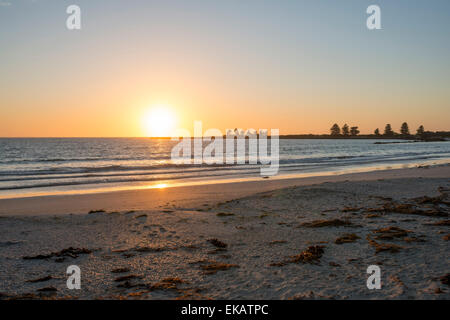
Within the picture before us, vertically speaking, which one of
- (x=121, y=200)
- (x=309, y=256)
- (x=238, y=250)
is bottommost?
(x=121, y=200)

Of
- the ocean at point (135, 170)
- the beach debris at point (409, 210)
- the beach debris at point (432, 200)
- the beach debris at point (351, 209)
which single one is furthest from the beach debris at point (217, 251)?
the ocean at point (135, 170)

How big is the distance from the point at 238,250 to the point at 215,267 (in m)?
1.28

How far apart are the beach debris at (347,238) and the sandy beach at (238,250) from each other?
26 mm

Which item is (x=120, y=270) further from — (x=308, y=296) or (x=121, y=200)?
(x=121, y=200)

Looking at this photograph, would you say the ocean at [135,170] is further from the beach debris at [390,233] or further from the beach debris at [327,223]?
the beach debris at [390,233]

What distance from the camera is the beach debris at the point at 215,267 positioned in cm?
637

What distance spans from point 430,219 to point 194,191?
11840 millimetres

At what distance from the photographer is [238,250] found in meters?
7.71

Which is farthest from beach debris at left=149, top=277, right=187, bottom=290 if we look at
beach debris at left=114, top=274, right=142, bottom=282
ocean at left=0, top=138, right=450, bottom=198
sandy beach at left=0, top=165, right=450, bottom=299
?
ocean at left=0, top=138, right=450, bottom=198

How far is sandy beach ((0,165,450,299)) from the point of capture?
5539 millimetres

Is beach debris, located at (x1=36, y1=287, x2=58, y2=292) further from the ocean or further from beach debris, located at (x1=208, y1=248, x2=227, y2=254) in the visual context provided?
the ocean

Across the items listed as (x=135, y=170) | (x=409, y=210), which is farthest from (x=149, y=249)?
(x=135, y=170)
